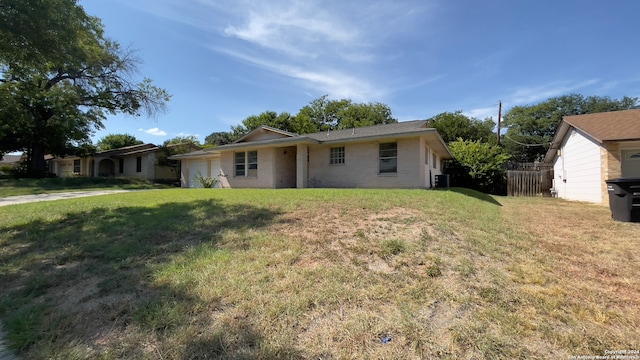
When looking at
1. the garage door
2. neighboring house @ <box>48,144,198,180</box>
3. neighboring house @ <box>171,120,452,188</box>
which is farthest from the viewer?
neighboring house @ <box>48,144,198,180</box>

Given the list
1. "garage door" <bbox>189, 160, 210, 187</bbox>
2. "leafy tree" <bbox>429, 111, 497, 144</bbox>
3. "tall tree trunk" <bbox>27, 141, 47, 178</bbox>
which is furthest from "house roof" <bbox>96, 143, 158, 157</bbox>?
"leafy tree" <bbox>429, 111, 497, 144</bbox>

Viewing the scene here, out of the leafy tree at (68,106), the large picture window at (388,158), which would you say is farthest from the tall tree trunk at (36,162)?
the large picture window at (388,158)

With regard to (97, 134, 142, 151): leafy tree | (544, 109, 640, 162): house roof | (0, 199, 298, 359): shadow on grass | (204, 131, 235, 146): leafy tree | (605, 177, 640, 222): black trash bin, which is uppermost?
(204, 131, 235, 146): leafy tree

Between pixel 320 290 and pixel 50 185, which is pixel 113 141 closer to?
pixel 50 185

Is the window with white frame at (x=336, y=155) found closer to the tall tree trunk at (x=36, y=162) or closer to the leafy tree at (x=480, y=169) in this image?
the leafy tree at (x=480, y=169)

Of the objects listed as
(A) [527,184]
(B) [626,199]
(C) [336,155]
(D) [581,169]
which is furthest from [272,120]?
(B) [626,199]

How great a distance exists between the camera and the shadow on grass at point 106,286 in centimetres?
246

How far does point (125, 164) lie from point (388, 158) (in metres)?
29.1

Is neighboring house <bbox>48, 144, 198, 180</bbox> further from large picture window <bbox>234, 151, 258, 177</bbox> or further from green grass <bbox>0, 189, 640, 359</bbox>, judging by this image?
green grass <bbox>0, 189, 640, 359</bbox>

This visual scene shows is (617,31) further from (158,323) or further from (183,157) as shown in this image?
(183,157)

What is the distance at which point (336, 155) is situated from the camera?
15.2 m

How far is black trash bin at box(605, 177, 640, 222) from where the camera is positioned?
7.34 m

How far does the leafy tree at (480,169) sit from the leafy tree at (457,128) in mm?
11531

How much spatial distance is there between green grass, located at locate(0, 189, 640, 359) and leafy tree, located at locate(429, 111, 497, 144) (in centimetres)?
2758
